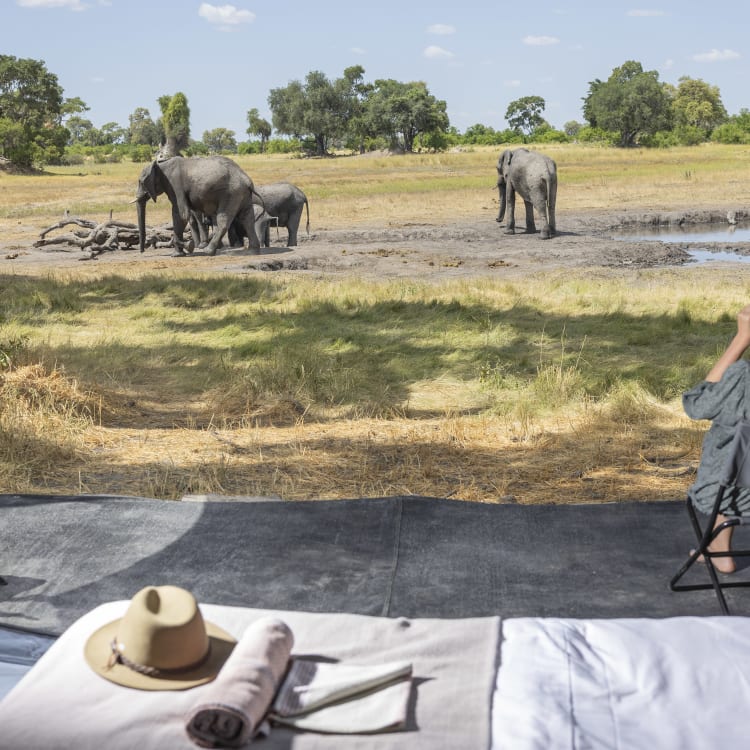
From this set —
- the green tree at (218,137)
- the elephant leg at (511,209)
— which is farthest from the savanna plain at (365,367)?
the green tree at (218,137)

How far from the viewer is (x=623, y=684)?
2.76 metres

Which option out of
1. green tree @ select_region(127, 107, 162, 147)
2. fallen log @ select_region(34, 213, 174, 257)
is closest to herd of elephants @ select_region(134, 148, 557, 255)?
fallen log @ select_region(34, 213, 174, 257)

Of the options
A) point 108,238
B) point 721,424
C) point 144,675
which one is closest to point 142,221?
point 108,238

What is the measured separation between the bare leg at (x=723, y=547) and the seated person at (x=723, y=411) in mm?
53

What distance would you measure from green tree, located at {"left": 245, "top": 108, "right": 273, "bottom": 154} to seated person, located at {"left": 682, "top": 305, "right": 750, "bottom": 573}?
96747 millimetres

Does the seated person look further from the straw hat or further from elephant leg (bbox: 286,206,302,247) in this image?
elephant leg (bbox: 286,206,302,247)

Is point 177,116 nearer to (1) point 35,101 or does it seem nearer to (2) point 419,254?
(1) point 35,101

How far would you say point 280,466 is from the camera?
677 centimetres

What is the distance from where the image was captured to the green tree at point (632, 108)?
75125 mm

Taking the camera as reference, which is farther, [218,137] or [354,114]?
[218,137]

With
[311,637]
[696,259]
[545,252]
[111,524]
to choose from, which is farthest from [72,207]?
[311,637]

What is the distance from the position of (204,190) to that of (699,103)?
→ 9489cm

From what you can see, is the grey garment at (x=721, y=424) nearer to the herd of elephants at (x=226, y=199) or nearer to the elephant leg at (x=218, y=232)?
the herd of elephants at (x=226, y=199)

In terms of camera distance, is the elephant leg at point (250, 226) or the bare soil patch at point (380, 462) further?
the elephant leg at point (250, 226)
